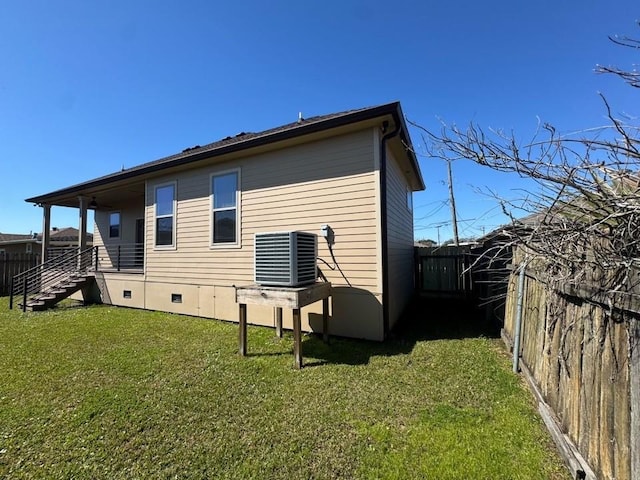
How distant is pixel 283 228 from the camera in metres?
6.06

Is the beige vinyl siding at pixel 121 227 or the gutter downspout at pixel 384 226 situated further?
the beige vinyl siding at pixel 121 227

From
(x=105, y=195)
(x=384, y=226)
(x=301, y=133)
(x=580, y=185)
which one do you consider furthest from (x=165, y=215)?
(x=580, y=185)

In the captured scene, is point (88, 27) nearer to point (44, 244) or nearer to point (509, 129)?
point (44, 244)

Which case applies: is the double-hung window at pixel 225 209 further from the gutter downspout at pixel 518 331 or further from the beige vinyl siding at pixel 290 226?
the gutter downspout at pixel 518 331

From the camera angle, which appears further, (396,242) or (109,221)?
(109,221)

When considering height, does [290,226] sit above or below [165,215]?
below

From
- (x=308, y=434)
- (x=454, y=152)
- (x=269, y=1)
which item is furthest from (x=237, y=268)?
(x=269, y=1)

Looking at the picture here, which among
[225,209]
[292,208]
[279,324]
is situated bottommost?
[279,324]

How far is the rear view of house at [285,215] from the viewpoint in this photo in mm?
5160

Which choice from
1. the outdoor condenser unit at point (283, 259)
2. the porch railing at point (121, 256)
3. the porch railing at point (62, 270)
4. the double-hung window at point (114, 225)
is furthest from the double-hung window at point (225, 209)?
the double-hung window at point (114, 225)

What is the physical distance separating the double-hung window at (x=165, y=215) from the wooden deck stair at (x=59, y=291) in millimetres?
3530

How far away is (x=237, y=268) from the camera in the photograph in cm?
653

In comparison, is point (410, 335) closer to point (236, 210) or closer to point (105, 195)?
point (236, 210)

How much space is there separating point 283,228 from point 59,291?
778cm
